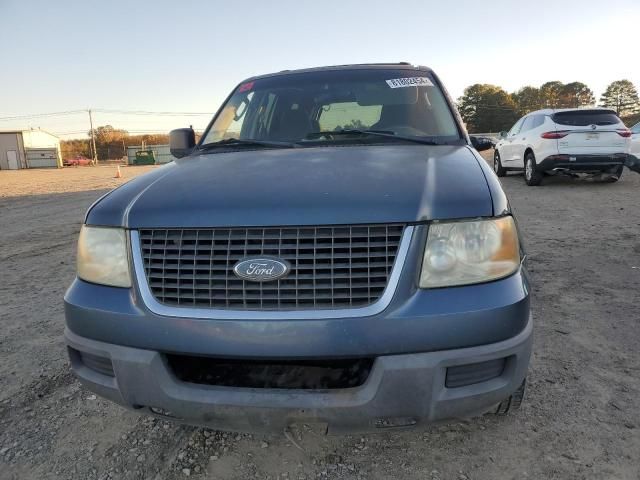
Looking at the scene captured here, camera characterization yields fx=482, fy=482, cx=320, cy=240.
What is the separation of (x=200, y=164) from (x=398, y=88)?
1.48 m

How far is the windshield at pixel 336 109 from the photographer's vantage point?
9.61ft

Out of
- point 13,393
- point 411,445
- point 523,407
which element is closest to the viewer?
point 411,445

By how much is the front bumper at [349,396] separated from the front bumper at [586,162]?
9.42m

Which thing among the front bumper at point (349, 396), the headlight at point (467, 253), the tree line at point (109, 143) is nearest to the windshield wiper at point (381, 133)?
the headlight at point (467, 253)

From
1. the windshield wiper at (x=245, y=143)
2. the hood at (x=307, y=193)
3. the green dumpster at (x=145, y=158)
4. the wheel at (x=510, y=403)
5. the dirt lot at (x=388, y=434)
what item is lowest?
the green dumpster at (x=145, y=158)

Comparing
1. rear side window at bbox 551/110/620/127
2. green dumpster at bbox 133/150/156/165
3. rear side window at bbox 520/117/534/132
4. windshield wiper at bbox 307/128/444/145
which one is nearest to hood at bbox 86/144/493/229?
windshield wiper at bbox 307/128/444/145

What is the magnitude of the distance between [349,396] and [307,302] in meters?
0.34

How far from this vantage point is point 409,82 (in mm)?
3238

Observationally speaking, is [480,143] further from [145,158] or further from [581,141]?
[145,158]

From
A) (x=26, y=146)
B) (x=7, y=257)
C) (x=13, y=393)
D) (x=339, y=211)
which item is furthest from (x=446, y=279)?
(x=26, y=146)

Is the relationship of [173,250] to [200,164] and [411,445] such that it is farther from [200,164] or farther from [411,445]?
[411,445]

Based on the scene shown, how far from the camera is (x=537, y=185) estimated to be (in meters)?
11.1

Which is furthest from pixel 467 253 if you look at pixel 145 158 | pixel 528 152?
pixel 145 158

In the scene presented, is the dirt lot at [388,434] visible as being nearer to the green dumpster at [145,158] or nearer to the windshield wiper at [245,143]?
the windshield wiper at [245,143]
